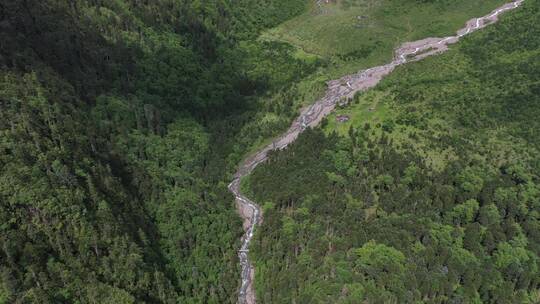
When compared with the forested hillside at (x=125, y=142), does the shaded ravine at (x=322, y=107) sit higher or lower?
lower

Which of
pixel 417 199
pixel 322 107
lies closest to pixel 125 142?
pixel 322 107

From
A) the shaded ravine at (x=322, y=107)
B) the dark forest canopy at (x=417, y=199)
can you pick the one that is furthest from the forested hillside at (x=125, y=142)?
the dark forest canopy at (x=417, y=199)

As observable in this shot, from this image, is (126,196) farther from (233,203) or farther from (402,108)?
(402,108)

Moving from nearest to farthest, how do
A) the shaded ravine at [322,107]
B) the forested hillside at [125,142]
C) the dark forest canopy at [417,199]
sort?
the forested hillside at [125,142], the dark forest canopy at [417,199], the shaded ravine at [322,107]

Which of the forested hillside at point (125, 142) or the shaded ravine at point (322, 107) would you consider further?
Answer: the shaded ravine at point (322, 107)

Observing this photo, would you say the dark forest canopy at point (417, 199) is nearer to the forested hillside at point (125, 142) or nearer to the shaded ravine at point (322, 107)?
the shaded ravine at point (322, 107)

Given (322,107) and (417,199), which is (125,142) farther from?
(417,199)

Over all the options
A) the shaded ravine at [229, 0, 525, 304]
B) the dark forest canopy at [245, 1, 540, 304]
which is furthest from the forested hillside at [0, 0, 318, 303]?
the dark forest canopy at [245, 1, 540, 304]

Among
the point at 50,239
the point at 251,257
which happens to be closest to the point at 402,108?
the point at 251,257
